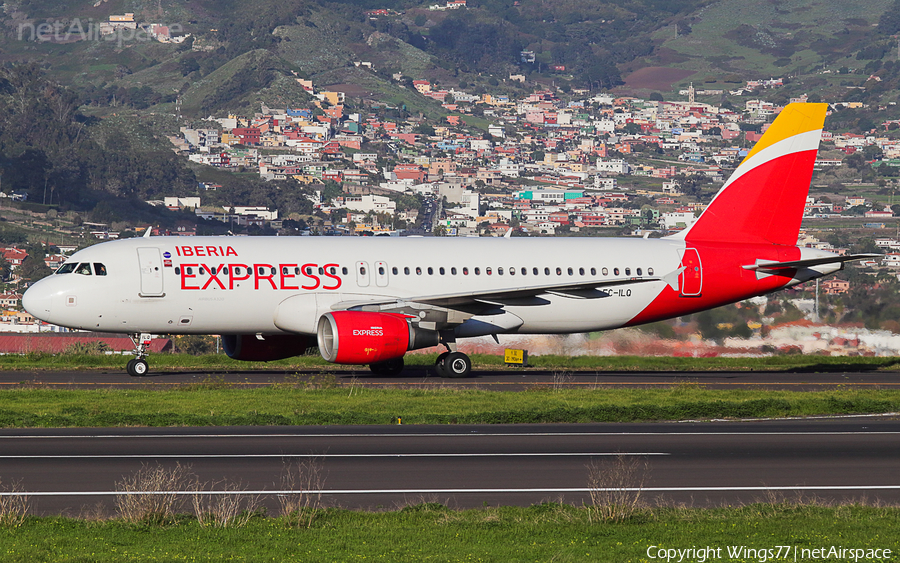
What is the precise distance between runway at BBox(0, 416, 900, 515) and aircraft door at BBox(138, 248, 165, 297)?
1152 centimetres

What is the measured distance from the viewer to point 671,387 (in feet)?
100.0

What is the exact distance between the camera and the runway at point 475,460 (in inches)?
576

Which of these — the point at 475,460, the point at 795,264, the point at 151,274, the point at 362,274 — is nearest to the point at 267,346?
the point at 362,274

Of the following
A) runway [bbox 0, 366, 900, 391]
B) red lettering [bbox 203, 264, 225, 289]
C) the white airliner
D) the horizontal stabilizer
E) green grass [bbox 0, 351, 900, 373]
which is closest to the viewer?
runway [bbox 0, 366, 900, 391]

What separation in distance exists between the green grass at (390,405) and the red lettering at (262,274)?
4375mm

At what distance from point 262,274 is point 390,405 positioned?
9.22 m

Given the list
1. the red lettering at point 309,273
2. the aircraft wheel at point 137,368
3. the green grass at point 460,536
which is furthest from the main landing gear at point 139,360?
the green grass at point 460,536

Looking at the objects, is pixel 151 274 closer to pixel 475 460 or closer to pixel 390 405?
pixel 390 405

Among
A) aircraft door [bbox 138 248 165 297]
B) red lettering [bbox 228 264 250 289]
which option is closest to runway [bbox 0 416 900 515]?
aircraft door [bbox 138 248 165 297]

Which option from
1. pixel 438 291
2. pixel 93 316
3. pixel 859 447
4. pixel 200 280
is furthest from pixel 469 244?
pixel 859 447

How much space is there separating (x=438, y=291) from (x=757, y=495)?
20237mm

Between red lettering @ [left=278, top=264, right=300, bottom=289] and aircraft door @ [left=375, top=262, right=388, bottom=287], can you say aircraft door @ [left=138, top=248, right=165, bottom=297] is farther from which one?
aircraft door @ [left=375, top=262, right=388, bottom=287]

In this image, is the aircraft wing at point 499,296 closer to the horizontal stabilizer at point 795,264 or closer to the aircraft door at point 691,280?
the aircraft door at point 691,280

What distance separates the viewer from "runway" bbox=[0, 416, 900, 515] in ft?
48.0
